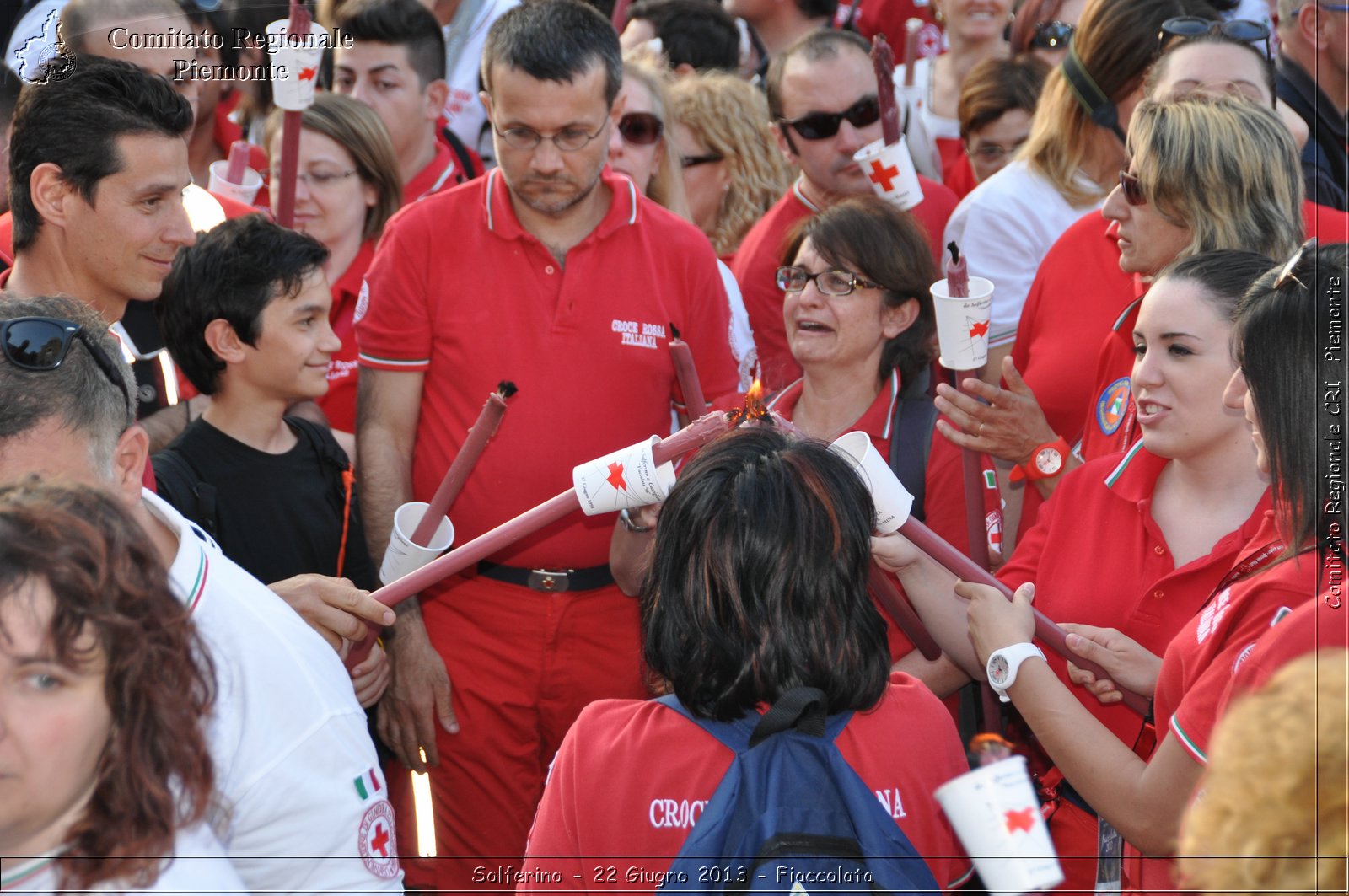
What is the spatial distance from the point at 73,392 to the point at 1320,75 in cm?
462

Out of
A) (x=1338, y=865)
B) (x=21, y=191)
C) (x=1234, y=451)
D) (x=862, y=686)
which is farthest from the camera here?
(x=21, y=191)

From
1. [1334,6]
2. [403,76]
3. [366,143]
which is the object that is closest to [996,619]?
[366,143]

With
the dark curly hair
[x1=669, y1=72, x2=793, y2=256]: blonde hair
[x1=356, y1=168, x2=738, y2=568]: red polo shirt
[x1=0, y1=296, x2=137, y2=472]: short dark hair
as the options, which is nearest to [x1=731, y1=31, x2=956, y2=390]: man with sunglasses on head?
[x1=669, y1=72, x2=793, y2=256]: blonde hair

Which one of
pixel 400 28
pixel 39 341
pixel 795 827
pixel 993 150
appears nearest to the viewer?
pixel 795 827

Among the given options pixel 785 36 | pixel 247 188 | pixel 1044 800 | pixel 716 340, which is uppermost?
pixel 785 36

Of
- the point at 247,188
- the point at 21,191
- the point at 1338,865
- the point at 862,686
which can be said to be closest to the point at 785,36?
the point at 247,188

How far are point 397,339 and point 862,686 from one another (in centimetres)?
215

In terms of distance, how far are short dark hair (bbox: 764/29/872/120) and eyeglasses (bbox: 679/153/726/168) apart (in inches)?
17.2

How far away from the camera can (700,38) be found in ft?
21.7

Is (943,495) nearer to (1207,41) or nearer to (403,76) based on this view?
(1207,41)

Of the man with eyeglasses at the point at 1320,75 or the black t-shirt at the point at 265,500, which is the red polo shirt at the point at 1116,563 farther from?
the man with eyeglasses at the point at 1320,75

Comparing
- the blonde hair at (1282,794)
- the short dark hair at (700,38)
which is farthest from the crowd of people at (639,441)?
the short dark hair at (700,38)

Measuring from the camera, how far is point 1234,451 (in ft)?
9.48

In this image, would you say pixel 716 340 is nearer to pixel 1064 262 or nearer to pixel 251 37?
pixel 1064 262
